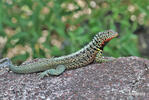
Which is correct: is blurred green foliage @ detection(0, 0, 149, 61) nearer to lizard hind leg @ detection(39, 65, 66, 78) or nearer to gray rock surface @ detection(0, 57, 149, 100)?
lizard hind leg @ detection(39, 65, 66, 78)

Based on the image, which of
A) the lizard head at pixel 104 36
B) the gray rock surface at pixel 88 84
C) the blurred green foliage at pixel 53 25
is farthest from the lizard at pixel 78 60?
the blurred green foliage at pixel 53 25

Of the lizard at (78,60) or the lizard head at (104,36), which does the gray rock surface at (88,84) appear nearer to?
the lizard at (78,60)

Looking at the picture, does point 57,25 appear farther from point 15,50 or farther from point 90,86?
point 90,86

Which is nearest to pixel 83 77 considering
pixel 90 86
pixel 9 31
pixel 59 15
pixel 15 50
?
pixel 90 86

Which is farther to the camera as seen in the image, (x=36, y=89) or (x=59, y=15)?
(x=59, y=15)

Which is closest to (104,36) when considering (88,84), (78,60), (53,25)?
(78,60)
